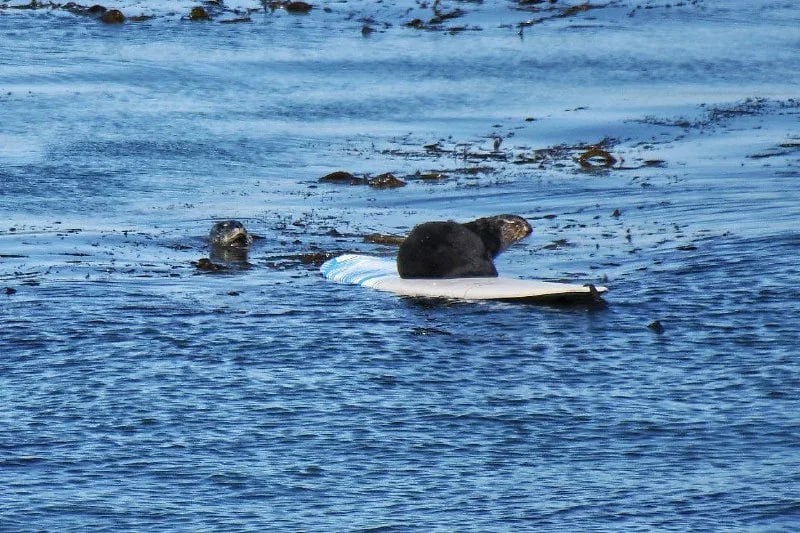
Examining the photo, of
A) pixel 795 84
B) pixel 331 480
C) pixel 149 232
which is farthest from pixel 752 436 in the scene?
pixel 795 84

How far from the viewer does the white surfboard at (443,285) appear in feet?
38.5

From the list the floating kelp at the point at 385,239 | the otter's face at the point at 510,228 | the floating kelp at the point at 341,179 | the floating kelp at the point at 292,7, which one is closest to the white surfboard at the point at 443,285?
the floating kelp at the point at 385,239

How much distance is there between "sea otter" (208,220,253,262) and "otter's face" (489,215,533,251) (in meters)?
2.56

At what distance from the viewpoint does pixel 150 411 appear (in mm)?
9312

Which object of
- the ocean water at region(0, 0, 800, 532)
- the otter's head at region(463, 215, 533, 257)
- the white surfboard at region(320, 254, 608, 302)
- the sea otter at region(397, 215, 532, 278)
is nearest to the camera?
the ocean water at region(0, 0, 800, 532)

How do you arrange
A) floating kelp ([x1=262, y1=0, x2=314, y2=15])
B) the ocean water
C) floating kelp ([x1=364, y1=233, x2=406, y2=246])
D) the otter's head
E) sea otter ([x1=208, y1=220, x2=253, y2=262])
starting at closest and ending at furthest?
the ocean water
the otter's head
sea otter ([x1=208, y1=220, x2=253, y2=262])
floating kelp ([x1=364, y1=233, x2=406, y2=246])
floating kelp ([x1=262, y1=0, x2=314, y2=15])

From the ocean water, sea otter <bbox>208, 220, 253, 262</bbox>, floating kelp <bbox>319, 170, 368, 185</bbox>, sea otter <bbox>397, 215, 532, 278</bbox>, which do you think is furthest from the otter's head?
floating kelp <bbox>319, 170, 368, 185</bbox>

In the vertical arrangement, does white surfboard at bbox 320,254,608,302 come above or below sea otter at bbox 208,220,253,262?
below

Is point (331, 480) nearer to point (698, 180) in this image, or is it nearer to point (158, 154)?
point (698, 180)

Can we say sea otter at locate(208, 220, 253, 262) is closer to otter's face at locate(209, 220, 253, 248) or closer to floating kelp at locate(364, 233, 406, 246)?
otter's face at locate(209, 220, 253, 248)

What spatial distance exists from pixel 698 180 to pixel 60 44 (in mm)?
15019

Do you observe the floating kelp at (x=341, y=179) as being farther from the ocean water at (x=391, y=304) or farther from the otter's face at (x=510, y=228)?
the otter's face at (x=510, y=228)

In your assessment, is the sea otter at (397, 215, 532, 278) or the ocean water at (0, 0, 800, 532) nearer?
the ocean water at (0, 0, 800, 532)

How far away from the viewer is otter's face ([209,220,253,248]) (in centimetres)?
1459
